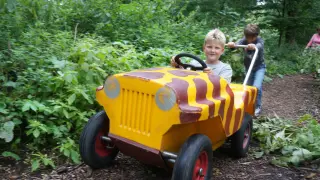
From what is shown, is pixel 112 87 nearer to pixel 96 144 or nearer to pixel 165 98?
pixel 165 98

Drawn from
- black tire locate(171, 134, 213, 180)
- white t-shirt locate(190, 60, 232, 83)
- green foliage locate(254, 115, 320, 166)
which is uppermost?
white t-shirt locate(190, 60, 232, 83)

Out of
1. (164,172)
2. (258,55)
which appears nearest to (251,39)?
(258,55)

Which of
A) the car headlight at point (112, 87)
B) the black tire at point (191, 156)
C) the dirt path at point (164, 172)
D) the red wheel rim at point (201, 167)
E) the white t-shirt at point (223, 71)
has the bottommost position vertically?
the dirt path at point (164, 172)

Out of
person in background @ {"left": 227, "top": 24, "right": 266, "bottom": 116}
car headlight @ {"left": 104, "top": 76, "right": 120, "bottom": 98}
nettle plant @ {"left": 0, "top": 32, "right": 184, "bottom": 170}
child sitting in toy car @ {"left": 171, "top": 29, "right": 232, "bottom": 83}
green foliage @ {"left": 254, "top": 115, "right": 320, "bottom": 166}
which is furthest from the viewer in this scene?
person in background @ {"left": 227, "top": 24, "right": 266, "bottom": 116}

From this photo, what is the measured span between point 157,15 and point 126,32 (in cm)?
136

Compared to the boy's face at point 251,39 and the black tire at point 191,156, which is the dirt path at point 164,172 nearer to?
the black tire at point 191,156

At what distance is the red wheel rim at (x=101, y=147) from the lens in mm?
2986

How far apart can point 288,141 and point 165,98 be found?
223 centimetres

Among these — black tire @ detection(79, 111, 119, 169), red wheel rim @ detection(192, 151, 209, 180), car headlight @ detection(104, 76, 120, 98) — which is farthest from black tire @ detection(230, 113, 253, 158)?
car headlight @ detection(104, 76, 120, 98)

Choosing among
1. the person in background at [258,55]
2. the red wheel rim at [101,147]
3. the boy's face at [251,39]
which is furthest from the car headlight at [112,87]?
the boy's face at [251,39]

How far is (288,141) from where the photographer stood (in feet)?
13.0

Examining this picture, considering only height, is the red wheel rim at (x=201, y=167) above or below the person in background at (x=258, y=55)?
below

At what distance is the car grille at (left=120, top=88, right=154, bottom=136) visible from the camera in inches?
100

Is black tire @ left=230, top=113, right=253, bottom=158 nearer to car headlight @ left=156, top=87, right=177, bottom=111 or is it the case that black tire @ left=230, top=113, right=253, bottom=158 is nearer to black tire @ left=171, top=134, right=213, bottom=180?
black tire @ left=171, top=134, right=213, bottom=180
